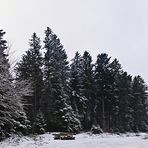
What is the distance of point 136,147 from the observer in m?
27.8

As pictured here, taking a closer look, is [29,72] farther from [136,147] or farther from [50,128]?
[136,147]

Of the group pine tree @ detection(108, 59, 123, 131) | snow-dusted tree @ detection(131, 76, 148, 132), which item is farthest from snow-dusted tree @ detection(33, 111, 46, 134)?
snow-dusted tree @ detection(131, 76, 148, 132)

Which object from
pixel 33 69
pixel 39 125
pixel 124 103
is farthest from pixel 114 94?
pixel 39 125

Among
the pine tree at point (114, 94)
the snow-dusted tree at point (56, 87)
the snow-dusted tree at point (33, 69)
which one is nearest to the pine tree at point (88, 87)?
the pine tree at point (114, 94)

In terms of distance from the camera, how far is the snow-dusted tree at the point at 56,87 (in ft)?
171

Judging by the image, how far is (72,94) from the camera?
6250cm

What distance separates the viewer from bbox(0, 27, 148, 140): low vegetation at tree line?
170 feet

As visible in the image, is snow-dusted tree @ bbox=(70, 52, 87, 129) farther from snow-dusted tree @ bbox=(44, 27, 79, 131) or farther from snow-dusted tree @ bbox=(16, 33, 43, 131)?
snow-dusted tree @ bbox=(16, 33, 43, 131)

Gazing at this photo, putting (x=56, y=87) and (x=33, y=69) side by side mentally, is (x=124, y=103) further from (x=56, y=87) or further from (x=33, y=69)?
(x=33, y=69)

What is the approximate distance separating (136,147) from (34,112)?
2711 cm

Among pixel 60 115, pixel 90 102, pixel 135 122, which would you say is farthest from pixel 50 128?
pixel 135 122

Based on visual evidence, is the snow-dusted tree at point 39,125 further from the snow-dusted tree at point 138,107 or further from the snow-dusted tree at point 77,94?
the snow-dusted tree at point 138,107

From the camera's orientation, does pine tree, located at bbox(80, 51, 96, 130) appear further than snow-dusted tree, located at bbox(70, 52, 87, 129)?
Yes

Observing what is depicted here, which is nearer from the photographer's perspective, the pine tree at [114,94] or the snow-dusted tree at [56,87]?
the snow-dusted tree at [56,87]
